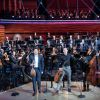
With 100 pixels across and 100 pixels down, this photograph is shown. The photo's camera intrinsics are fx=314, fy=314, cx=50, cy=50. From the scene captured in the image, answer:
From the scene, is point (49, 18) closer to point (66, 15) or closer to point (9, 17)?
point (66, 15)

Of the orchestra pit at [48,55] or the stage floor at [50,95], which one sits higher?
the orchestra pit at [48,55]

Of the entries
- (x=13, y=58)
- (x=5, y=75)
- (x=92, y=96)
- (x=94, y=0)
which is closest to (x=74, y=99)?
(x=92, y=96)

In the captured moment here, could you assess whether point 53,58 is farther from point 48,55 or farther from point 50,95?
point 50,95

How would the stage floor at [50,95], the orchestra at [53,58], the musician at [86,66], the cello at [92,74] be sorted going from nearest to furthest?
1. the stage floor at [50,95]
2. the orchestra at [53,58]
3. the musician at [86,66]
4. the cello at [92,74]

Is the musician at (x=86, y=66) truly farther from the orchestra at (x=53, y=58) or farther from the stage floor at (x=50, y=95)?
the stage floor at (x=50, y=95)

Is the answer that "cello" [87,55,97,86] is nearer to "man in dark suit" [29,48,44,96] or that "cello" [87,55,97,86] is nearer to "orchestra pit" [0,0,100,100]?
"orchestra pit" [0,0,100,100]

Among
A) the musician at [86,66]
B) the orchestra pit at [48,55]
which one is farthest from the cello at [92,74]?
the musician at [86,66]

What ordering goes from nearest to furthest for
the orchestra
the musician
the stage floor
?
the stage floor → the orchestra → the musician

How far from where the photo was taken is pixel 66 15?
79.4 ft

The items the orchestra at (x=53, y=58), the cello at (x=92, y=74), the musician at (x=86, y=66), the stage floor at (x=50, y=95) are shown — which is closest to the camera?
the stage floor at (x=50, y=95)

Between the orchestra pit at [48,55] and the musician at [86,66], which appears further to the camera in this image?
the musician at [86,66]

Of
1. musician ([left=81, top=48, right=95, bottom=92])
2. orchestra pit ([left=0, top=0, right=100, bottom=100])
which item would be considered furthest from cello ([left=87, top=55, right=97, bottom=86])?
musician ([left=81, top=48, right=95, bottom=92])

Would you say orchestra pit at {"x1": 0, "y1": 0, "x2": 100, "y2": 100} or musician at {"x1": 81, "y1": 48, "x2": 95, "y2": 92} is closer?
orchestra pit at {"x1": 0, "y1": 0, "x2": 100, "y2": 100}

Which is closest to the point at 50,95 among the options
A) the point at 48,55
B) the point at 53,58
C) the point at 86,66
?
the point at 86,66
